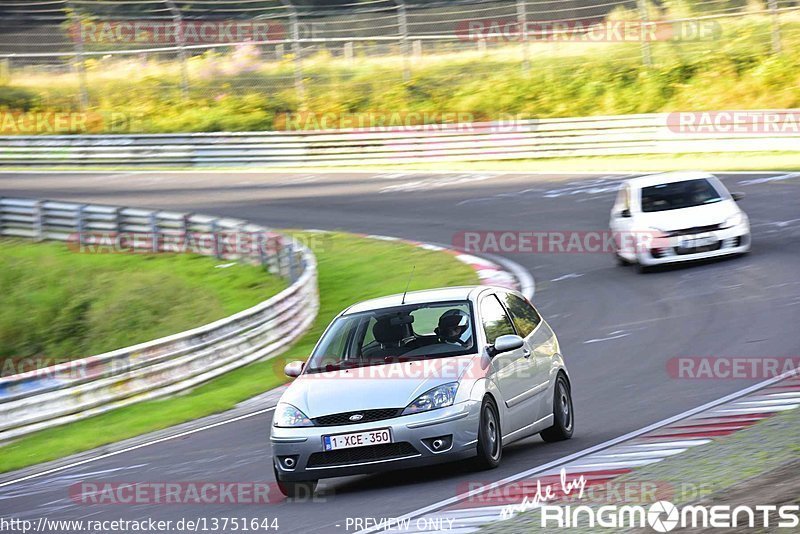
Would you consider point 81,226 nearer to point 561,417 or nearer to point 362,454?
point 561,417

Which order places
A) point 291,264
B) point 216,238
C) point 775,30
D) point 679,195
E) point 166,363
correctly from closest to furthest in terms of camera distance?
1. point 166,363
2. point 679,195
3. point 291,264
4. point 216,238
5. point 775,30

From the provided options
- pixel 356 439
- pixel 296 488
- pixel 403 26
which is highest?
pixel 403 26

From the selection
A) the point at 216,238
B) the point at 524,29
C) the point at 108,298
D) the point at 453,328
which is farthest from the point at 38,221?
the point at 453,328

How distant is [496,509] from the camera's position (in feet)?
24.1

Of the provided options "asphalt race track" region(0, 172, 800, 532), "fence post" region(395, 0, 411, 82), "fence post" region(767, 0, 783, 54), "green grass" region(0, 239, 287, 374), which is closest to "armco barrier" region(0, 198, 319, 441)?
"green grass" region(0, 239, 287, 374)

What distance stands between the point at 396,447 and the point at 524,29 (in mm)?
27264

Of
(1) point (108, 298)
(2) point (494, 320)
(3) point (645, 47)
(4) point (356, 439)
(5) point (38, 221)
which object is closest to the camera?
(4) point (356, 439)

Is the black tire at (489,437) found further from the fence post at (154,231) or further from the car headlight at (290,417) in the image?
the fence post at (154,231)

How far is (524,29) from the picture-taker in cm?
3444

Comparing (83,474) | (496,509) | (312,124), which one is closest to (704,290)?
(83,474)

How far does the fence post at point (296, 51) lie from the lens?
1405 inches

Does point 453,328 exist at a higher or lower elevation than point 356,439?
higher

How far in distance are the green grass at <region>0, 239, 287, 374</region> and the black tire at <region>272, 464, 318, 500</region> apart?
12048 millimetres

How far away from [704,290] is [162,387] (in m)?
7.15
